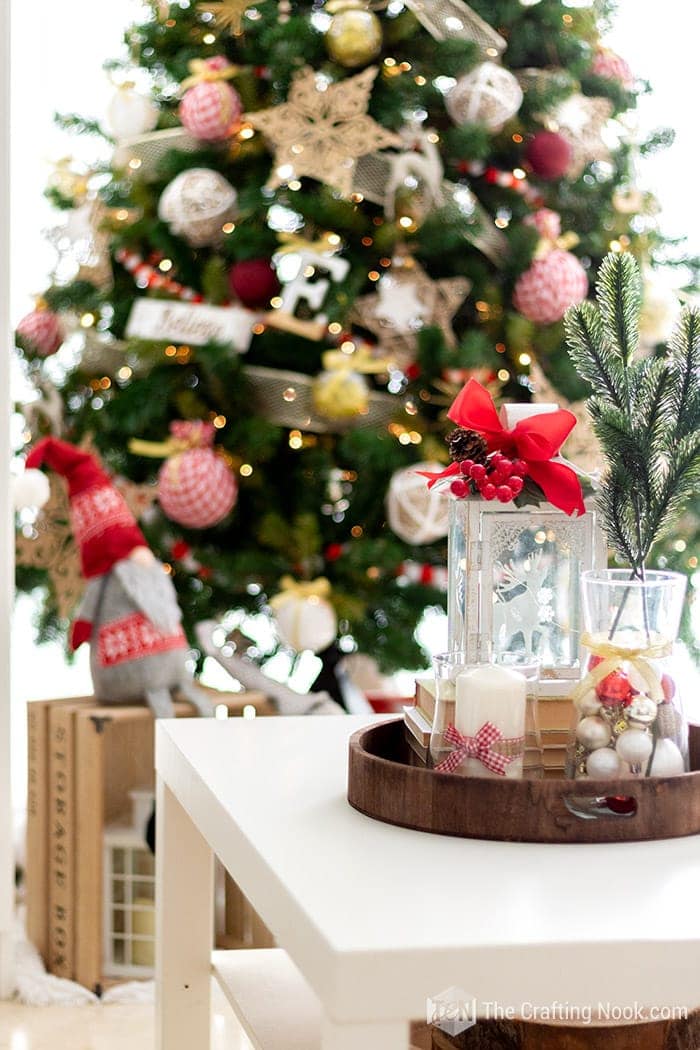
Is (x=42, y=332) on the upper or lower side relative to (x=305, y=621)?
upper

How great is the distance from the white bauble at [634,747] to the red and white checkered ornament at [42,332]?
1880 mm

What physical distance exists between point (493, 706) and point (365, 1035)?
350 mm

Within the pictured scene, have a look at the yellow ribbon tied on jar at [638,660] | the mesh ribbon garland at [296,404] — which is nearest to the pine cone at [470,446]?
the yellow ribbon tied on jar at [638,660]

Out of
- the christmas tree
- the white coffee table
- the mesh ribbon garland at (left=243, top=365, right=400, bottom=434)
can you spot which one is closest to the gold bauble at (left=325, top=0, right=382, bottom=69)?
the christmas tree

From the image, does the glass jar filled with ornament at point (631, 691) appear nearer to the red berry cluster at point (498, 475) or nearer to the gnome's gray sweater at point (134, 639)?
the red berry cluster at point (498, 475)

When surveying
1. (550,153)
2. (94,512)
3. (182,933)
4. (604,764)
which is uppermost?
(550,153)

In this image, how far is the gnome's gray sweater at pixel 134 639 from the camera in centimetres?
230

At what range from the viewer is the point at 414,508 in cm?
239

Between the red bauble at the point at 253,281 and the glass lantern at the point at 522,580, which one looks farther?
the red bauble at the point at 253,281

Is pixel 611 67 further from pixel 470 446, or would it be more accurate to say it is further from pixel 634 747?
pixel 634 747

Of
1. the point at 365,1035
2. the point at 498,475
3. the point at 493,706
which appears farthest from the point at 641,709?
the point at 365,1035

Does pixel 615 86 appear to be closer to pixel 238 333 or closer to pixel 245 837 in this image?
pixel 238 333

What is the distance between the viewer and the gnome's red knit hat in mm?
2311

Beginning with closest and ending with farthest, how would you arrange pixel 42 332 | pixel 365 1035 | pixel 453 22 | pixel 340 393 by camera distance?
pixel 365 1035, pixel 340 393, pixel 453 22, pixel 42 332
